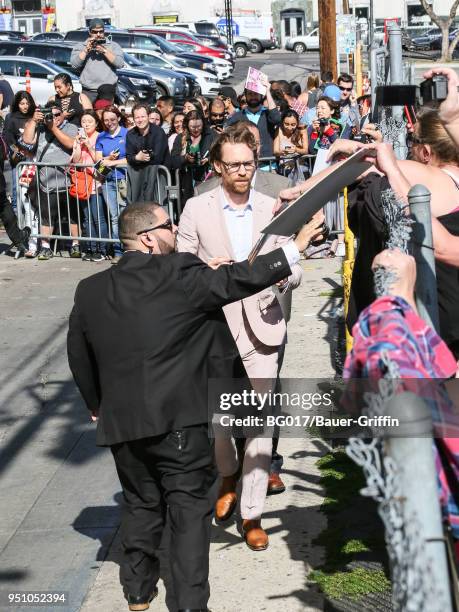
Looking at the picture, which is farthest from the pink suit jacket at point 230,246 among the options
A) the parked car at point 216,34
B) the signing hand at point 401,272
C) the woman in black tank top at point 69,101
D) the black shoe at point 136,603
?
the parked car at point 216,34

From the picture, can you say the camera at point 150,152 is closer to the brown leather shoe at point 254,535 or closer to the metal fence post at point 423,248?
the brown leather shoe at point 254,535

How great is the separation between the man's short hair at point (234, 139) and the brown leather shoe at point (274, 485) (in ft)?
5.85

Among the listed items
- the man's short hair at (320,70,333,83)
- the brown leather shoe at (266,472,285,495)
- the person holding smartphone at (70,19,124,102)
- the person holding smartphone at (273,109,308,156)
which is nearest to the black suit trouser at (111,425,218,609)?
the brown leather shoe at (266,472,285,495)

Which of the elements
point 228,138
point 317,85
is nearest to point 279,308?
point 228,138

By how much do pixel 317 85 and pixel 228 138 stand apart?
569 inches

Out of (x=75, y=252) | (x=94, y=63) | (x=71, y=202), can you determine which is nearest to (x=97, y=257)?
(x=75, y=252)

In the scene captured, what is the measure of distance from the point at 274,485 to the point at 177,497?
5.40ft

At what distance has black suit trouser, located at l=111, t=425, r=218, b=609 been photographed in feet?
15.3

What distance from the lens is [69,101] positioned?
14727 mm

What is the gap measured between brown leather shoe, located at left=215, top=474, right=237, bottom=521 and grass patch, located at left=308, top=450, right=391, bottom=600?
0.48 meters

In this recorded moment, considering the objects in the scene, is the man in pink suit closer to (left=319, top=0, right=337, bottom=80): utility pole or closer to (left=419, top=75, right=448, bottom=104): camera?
(left=419, top=75, right=448, bottom=104): camera

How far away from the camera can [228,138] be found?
571cm

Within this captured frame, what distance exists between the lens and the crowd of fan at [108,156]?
13062 millimetres

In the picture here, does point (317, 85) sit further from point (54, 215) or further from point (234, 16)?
point (234, 16)
